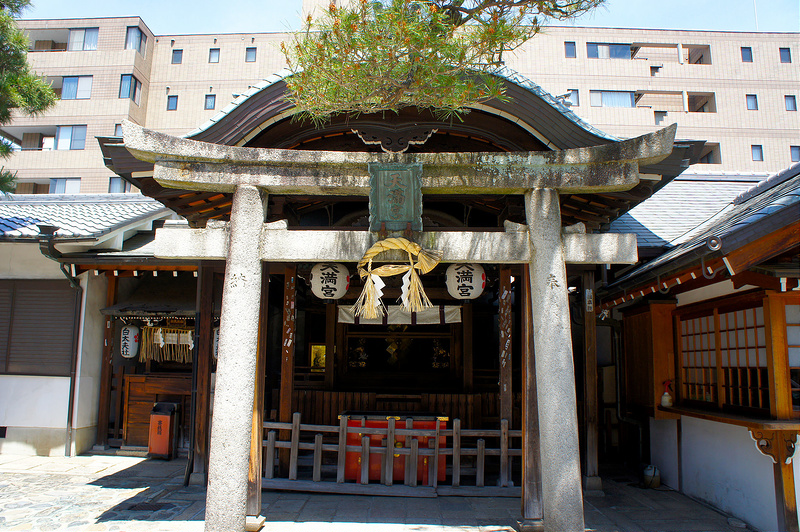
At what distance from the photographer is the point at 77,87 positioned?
28.8 m

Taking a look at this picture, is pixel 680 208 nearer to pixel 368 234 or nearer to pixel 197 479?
pixel 368 234

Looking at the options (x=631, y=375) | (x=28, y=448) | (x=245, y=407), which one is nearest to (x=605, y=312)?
(x=631, y=375)

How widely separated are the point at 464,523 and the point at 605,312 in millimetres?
5152

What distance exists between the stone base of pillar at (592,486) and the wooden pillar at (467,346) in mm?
3955

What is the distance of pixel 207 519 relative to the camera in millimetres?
5023

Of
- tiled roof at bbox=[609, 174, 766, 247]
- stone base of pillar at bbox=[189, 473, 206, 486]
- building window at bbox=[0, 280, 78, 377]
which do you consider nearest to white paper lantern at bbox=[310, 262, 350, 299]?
stone base of pillar at bbox=[189, 473, 206, 486]

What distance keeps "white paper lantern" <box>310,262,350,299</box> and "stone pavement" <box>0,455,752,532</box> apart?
9.98 ft

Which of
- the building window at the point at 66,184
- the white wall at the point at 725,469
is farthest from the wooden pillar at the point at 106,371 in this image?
the building window at the point at 66,184

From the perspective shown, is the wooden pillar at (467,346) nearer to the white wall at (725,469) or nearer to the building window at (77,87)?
the white wall at (725,469)

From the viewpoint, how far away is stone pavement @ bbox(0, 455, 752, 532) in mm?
6477

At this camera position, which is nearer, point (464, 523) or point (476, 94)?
point (476, 94)

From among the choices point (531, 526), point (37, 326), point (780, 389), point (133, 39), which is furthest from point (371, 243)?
point (133, 39)

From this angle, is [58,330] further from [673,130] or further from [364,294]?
[673,130]

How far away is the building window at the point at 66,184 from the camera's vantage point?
93.0 feet
